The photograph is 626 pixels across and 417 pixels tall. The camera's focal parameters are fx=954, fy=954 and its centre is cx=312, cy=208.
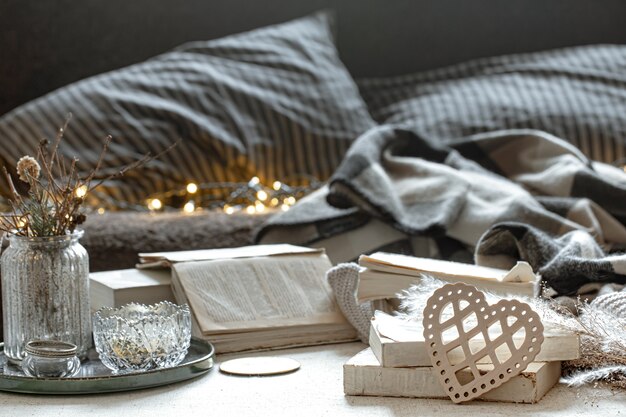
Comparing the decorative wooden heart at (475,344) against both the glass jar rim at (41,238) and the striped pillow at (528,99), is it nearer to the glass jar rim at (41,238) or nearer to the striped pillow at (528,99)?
the glass jar rim at (41,238)

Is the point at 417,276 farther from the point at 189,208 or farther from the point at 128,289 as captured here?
the point at 189,208

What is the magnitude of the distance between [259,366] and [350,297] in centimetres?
15

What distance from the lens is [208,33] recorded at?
8.06 ft

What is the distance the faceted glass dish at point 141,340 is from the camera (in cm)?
92

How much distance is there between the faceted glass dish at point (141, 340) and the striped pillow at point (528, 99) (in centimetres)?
110

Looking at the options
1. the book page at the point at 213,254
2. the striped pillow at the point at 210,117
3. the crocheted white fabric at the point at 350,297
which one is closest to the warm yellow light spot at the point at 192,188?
the striped pillow at the point at 210,117

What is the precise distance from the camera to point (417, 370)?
0.86 meters

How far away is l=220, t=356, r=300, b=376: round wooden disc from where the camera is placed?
96cm

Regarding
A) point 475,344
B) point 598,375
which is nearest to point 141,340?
point 475,344

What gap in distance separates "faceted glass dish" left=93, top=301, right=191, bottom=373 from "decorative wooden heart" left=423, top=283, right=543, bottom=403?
251mm

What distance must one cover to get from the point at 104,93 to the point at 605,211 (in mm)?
1027

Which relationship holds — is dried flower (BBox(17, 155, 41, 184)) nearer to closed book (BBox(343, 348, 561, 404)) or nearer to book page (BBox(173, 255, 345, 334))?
book page (BBox(173, 255, 345, 334))

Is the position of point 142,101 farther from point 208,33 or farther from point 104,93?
point 208,33

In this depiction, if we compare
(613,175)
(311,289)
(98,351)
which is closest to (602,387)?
(311,289)
